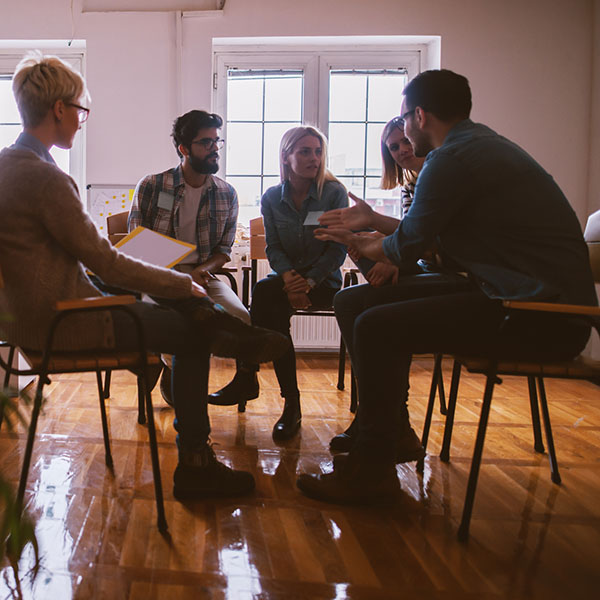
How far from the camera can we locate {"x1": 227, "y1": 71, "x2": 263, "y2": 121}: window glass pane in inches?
165

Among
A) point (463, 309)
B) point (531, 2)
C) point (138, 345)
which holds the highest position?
point (531, 2)

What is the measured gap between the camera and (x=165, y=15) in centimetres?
393

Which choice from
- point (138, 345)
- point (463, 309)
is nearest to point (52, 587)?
point (138, 345)

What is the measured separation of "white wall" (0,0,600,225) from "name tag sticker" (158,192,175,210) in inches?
60.5

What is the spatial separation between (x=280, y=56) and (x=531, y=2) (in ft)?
5.82

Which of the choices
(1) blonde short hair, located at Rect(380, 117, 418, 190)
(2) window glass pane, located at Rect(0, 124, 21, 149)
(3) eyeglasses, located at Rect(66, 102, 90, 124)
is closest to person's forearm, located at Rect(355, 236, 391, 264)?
(1) blonde short hair, located at Rect(380, 117, 418, 190)

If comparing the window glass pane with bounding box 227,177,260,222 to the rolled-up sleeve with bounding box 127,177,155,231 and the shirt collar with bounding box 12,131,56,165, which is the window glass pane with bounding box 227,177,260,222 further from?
the shirt collar with bounding box 12,131,56,165

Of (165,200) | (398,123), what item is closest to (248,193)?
(165,200)

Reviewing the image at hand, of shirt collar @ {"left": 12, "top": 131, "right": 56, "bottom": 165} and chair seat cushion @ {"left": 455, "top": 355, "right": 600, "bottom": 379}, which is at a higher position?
shirt collar @ {"left": 12, "top": 131, "right": 56, "bottom": 165}

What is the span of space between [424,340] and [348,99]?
3.15 meters

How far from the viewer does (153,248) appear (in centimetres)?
175

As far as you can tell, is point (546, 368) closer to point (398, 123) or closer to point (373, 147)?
point (398, 123)

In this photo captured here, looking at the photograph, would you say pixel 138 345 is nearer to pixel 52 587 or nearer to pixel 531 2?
pixel 52 587

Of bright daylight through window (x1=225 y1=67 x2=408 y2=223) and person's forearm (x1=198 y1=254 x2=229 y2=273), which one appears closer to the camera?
person's forearm (x1=198 y1=254 x2=229 y2=273)
